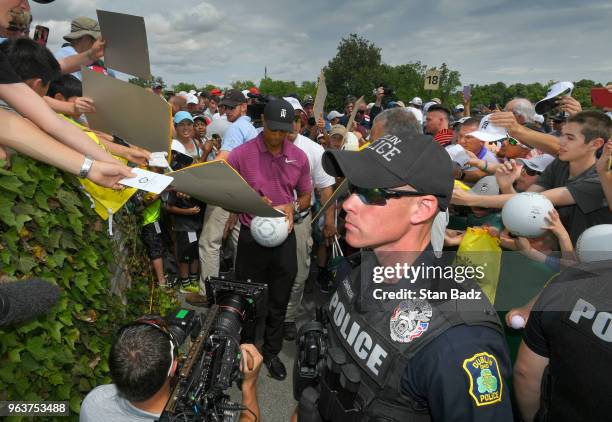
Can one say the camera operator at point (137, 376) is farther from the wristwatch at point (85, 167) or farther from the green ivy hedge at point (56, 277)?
the wristwatch at point (85, 167)

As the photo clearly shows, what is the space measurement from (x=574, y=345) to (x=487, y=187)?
2190 mm

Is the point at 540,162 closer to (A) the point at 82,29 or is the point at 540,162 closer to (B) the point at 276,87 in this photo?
(A) the point at 82,29

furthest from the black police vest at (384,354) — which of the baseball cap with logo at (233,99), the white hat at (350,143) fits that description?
the baseball cap with logo at (233,99)

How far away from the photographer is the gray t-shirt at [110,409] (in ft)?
5.24

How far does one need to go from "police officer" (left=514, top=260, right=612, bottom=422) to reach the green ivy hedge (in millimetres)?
2264

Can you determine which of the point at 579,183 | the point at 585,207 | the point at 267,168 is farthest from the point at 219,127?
the point at 585,207

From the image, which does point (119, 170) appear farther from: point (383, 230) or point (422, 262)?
point (422, 262)

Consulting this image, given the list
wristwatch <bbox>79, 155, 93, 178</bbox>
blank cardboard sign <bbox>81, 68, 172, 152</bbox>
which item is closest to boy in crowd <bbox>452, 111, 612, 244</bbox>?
blank cardboard sign <bbox>81, 68, 172, 152</bbox>

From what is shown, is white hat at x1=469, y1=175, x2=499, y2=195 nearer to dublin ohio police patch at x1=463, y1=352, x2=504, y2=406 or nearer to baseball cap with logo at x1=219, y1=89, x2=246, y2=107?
dublin ohio police patch at x1=463, y1=352, x2=504, y2=406

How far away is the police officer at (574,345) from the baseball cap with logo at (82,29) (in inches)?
204

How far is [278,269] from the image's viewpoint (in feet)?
12.0

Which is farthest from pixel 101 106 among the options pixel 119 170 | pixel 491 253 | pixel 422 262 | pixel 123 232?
pixel 491 253

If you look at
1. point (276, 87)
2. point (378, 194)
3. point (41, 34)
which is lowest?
point (378, 194)

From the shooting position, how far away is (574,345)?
1428mm
